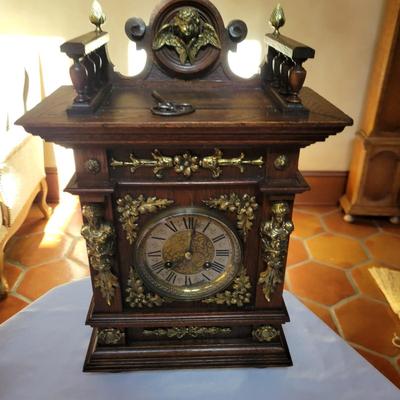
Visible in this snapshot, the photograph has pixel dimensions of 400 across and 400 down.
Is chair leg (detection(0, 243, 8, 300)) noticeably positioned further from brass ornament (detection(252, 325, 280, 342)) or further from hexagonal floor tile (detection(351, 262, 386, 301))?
hexagonal floor tile (detection(351, 262, 386, 301))

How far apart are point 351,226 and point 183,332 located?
1.49 m

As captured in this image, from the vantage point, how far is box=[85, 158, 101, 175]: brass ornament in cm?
92

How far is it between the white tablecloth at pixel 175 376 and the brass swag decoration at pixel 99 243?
0.28 metres

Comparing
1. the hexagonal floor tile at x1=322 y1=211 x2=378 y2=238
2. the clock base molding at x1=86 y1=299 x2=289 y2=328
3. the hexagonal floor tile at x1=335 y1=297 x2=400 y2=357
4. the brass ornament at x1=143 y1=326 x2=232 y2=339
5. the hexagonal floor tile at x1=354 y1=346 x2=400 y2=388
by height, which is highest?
the clock base molding at x1=86 y1=299 x2=289 y2=328

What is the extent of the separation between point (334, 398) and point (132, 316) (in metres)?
0.58

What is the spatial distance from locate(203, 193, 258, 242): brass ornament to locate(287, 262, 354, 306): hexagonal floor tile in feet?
2.98

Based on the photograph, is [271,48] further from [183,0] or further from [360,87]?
[360,87]

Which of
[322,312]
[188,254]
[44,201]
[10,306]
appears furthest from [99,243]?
[44,201]

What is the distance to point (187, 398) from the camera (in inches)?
41.8

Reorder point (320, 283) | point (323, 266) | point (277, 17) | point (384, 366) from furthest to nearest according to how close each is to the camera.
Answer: point (323, 266) → point (320, 283) → point (384, 366) → point (277, 17)

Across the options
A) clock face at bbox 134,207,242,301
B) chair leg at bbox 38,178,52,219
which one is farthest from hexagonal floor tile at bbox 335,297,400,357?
chair leg at bbox 38,178,52,219

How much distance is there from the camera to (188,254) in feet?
3.50

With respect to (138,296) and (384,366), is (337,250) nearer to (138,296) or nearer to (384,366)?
(384,366)

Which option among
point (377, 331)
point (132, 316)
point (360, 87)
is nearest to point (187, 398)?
point (132, 316)
